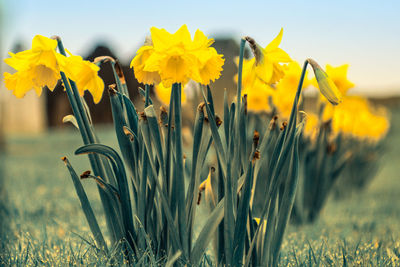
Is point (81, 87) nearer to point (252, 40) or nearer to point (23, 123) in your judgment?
point (252, 40)

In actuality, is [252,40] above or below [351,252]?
above

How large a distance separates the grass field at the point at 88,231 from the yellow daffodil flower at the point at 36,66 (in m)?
0.39

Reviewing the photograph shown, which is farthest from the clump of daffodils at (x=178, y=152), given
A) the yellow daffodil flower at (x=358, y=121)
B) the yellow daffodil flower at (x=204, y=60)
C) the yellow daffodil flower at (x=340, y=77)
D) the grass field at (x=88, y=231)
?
the yellow daffodil flower at (x=358, y=121)

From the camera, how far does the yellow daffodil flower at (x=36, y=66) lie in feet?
3.05

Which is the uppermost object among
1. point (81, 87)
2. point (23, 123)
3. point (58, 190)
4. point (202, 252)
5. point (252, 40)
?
point (252, 40)

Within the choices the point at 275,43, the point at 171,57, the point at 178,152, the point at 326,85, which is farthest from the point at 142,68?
the point at 326,85

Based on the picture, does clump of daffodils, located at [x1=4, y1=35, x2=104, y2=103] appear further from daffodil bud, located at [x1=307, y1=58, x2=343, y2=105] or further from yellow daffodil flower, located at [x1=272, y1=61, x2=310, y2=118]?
yellow daffodil flower, located at [x1=272, y1=61, x2=310, y2=118]

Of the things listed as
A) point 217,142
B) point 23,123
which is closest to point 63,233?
point 217,142

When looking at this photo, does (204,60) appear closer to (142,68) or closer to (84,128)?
(142,68)

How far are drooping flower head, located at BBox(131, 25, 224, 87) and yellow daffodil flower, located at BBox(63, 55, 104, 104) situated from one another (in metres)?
0.17

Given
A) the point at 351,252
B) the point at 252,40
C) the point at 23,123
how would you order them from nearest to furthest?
1. the point at 252,40
2. the point at 351,252
3. the point at 23,123

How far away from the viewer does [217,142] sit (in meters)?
0.97

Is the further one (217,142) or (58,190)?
A: (58,190)

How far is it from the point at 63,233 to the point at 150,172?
0.98 m
